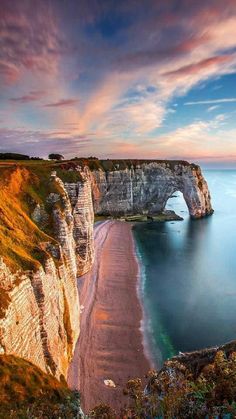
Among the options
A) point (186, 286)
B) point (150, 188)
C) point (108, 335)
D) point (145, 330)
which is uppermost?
point (150, 188)

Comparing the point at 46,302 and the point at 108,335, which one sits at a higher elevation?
the point at 46,302

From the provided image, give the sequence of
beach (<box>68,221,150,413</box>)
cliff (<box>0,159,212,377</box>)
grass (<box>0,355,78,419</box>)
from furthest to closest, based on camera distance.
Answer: beach (<box>68,221,150,413</box>)
cliff (<box>0,159,212,377</box>)
grass (<box>0,355,78,419</box>)

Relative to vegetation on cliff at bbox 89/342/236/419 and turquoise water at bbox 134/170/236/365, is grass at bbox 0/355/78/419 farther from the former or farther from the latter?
turquoise water at bbox 134/170/236/365

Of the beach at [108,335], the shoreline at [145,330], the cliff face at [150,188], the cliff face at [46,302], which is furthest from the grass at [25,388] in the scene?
the cliff face at [150,188]

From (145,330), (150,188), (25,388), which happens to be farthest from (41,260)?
(150,188)

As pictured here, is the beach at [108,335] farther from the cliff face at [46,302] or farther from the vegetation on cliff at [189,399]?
the vegetation on cliff at [189,399]

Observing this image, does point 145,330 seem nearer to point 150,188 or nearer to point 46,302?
point 46,302

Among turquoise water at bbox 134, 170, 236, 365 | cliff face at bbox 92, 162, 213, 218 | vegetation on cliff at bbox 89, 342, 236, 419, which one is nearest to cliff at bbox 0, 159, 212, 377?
vegetation on cliff at bbox 89, 342, 236, 419
